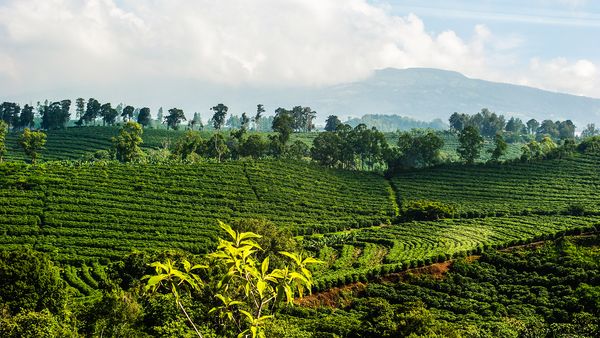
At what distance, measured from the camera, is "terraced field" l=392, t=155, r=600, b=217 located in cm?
7862

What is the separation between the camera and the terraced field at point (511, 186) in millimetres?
78625

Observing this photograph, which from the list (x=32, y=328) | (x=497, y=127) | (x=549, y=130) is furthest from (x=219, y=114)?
(x=32, y=328)

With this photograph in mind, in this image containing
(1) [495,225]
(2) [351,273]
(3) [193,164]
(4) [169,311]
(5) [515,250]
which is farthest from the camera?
(3) [193,164]

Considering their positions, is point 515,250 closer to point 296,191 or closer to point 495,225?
point 495,225

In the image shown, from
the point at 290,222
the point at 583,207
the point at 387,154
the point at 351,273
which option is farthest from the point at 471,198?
the point at 351,273

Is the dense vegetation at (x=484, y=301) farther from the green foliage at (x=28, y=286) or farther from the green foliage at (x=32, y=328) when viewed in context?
the green foliage at (x=28, y=286)

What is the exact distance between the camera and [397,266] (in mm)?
49688

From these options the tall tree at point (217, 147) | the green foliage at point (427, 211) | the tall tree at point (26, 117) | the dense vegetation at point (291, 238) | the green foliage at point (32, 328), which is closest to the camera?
the green foliage at point (32, 328)

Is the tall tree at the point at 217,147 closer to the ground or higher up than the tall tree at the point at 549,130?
closer to the ground

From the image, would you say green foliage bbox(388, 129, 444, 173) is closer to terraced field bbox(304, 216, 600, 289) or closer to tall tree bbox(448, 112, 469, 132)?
terraced field bbox(304, 216, 600, 289)

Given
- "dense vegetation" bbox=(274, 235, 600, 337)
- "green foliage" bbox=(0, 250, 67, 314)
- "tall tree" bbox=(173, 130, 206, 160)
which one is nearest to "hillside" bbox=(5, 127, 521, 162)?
"tall tree" bbox=(173, 130, 206, 160)

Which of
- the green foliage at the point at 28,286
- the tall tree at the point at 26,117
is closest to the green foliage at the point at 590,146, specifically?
the green foliage at the point at 28,286

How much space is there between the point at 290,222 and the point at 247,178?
48.9ft

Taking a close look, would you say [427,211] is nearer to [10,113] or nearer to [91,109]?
[91,109]
